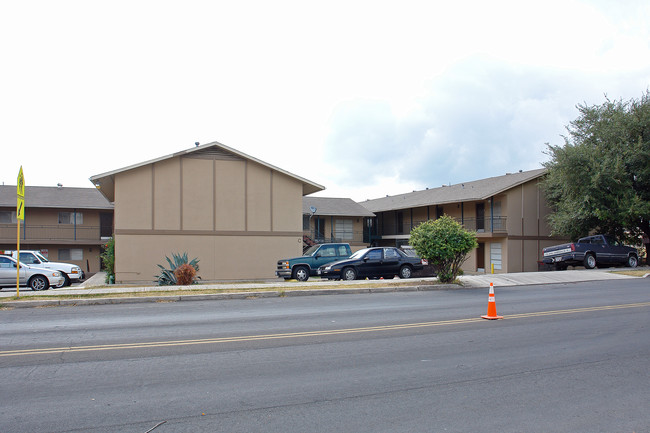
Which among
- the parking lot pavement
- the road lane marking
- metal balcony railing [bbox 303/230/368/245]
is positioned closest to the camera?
the road lane marking

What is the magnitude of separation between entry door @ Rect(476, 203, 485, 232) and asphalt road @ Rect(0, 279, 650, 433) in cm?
2517

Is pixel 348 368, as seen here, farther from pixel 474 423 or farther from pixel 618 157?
pixel 618 157

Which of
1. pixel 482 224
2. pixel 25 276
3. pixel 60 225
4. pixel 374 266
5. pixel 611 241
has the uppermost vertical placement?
pixel 60 225

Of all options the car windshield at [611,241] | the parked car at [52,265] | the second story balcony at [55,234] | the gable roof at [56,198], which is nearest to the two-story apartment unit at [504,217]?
the car windshield at [611,241]

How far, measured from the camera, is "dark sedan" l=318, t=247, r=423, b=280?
69.5ft

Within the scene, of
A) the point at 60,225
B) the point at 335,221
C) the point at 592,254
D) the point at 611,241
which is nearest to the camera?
the point at 592,254

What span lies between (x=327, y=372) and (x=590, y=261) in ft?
83.6

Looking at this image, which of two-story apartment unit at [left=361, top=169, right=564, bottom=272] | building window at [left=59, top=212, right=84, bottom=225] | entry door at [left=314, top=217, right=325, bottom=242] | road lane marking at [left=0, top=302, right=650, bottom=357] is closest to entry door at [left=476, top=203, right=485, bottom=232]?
two-story apartment unit at [left=361, top=169, right=564, bottom=272]

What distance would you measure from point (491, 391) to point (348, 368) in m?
1.88

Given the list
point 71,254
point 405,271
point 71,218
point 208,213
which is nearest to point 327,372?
point 405,271

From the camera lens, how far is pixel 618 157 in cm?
3014

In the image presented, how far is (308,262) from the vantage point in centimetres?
2295

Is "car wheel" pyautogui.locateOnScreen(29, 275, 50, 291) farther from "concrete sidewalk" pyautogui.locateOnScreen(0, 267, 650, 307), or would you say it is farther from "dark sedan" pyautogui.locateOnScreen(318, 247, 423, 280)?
"dark sedan" pyautogui.locateOnScreen(318, 247, 423, 280)

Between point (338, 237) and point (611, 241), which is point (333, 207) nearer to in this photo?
point (338, 237)
